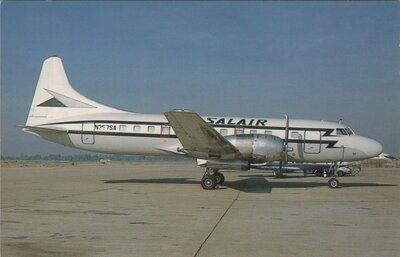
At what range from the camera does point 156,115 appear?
19.9m

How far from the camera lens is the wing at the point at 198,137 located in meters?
15.7

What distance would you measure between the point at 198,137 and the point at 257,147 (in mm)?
2383

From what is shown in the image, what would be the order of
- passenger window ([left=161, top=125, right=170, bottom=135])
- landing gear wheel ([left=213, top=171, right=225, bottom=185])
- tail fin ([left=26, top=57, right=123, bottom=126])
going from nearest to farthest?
landing gear wheel ([left=213, top=171, right=225, bottom=185])
passenger window ([left=161, top=125, right=170, bottom=135])
tail fin ([left=26, top=57, right=123, bottom=126])

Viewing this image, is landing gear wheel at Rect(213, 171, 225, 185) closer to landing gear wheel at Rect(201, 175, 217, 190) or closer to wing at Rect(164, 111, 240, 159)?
landing gear wheel at Rect(201, 175, 217, 190)

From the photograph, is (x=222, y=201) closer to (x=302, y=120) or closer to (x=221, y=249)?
(x=221, y=249)

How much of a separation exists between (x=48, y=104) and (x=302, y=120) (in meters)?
12.5

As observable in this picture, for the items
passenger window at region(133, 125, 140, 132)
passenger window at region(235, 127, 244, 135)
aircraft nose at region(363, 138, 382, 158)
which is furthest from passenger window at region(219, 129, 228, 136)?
aircraft nose at region(363, 138, 382, 158)

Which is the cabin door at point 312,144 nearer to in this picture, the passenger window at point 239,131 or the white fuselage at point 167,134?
the white fuselage at point 167,134

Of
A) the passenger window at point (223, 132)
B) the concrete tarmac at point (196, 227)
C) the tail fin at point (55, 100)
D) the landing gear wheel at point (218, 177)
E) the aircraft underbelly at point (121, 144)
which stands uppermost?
the tail fin at point (55, 100)

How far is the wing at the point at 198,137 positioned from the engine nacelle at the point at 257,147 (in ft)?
1.11

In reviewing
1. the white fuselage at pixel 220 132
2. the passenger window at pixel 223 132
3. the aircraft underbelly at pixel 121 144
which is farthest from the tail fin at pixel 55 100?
the passenger window at pixel 223 132

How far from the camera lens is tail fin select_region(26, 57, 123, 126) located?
2045 centimetres

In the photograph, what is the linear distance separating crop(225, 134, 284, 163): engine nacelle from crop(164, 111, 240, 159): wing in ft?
1.11

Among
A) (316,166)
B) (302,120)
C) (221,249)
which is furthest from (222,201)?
(316,166)
